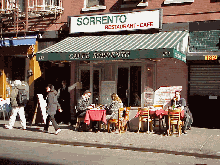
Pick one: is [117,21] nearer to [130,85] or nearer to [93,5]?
[93,5]

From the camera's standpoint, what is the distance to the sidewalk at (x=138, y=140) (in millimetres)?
9367

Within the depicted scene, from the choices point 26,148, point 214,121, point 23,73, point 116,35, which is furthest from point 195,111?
point 23,73

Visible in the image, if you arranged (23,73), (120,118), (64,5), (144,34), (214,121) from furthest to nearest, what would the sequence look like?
(23,73) → (64,5) → (144,34) → (214,121) → (120,118)

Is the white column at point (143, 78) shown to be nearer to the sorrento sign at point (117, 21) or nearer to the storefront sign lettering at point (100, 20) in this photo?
the sorrento sign at point (117, 21)

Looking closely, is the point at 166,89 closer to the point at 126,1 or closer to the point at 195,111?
the point at 195,111

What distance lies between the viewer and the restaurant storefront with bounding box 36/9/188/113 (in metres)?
13.0

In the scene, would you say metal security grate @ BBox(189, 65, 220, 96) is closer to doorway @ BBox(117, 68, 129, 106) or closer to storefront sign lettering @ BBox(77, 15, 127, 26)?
doorway @ BBox(117, 68, 129, 106)

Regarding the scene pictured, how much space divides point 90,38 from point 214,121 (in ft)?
19.5

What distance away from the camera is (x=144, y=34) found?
14.2 m

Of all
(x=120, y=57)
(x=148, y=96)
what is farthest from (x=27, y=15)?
(x=148, y=96)

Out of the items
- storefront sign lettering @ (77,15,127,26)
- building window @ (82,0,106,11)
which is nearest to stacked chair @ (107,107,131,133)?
storefront sign lettering @ (77,15,127,26)

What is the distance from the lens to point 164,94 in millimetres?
13969

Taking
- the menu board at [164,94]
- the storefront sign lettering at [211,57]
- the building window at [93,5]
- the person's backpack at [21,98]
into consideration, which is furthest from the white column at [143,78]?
the person's backpack at [21,98]

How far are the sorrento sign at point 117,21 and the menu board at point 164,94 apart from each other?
238 centimetres
